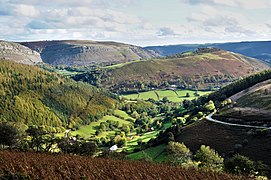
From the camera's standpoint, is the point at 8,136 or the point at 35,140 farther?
the point at 35,140

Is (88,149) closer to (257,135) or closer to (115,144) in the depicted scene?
(257,135)

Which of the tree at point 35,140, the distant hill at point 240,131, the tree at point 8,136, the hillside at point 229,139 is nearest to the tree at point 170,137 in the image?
the hillside at point 229,139

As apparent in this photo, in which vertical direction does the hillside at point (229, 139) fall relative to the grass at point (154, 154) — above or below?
above

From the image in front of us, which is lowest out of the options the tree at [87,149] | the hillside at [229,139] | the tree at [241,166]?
the hillside at [229,139]

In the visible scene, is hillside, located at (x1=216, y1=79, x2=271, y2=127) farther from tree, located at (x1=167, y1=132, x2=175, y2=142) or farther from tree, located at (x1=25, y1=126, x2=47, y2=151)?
tree, located at (x1=25, y1=126, x2=47, y2=151)

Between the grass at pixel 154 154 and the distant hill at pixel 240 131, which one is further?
the grass at pixel 154 154

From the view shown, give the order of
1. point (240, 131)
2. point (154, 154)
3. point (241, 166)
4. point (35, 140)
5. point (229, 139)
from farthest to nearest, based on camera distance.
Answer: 1. point (154, 154)
2. point (240, 131)
3. point (229, 139)
4. point (35, 140)
5. point (241, 166)

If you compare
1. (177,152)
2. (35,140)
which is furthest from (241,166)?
(35,140)

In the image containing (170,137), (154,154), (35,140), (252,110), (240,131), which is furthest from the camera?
(252,110)

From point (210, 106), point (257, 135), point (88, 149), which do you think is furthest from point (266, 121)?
point (88, 149)

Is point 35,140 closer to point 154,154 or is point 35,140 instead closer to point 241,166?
point 154,154

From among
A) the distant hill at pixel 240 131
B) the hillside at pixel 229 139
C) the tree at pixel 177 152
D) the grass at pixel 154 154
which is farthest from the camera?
the grass at pixel 154 154

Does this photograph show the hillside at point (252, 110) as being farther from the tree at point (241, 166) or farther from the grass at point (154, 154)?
the tree at point (241, 166)

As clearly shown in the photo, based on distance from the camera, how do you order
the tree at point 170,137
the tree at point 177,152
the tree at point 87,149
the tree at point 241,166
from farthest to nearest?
1. the tree at point 170,137
2. the tree at point 177,152
3. the tree at point 87,149
4. the tree at point 241,166
